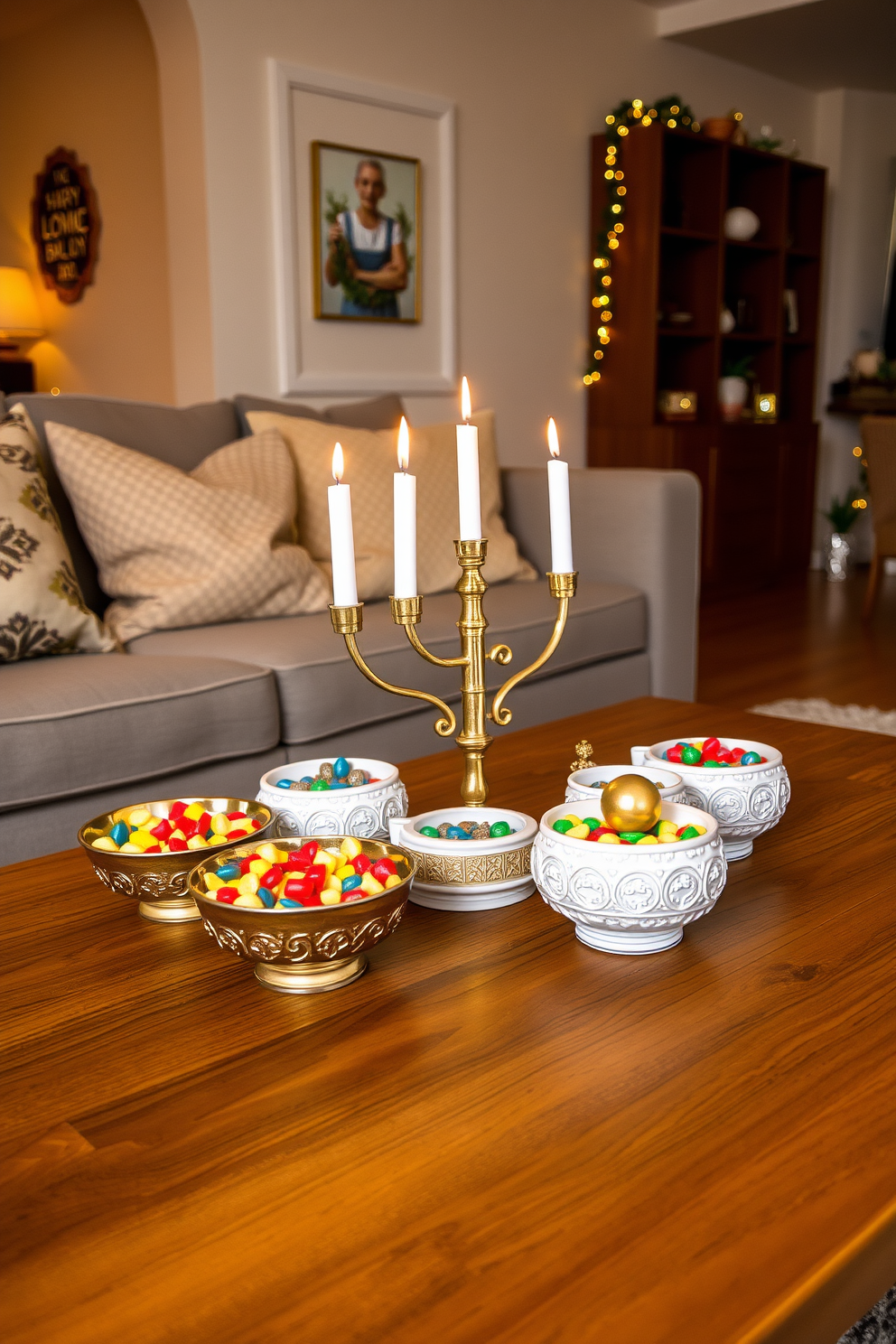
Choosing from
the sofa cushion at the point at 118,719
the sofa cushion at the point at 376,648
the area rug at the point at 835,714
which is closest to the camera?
the sofa cushion at the point at 118,719

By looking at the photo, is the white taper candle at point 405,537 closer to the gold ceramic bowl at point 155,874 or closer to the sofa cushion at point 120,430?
the gold ceramic bowl at point 155,874

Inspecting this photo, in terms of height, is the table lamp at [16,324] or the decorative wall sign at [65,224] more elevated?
the decorative wall sign at [65,224]

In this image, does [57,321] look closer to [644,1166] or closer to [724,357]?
[724,357]

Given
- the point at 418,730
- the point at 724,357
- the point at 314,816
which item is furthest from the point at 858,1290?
the point at 724,357

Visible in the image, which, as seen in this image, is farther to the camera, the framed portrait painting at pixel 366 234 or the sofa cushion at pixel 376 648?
the framed portrait painting at pixel 366 234

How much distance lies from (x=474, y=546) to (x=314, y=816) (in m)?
0.28

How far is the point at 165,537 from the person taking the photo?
2199mm

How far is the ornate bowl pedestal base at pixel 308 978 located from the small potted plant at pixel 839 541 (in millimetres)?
5624

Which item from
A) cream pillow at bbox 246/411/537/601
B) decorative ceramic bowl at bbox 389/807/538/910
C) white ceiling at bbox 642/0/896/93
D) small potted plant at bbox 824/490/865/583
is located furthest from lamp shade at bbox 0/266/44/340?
decorative ceramic bowl at bbox 389/807/538/910

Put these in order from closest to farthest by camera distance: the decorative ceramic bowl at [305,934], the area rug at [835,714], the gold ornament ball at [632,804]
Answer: the decorative ceramic bowl at [305,934] → the gold ornament ball at [632,804] → the area rug at [835,714]

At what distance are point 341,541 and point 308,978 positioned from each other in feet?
1.13

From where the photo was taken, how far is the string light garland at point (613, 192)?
4805 mm

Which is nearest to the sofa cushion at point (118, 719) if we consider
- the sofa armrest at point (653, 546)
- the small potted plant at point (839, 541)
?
the sofa armrest at point (653, 546)

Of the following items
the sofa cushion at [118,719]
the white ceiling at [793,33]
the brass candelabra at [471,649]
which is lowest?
the sofa cushion at [118,719]
